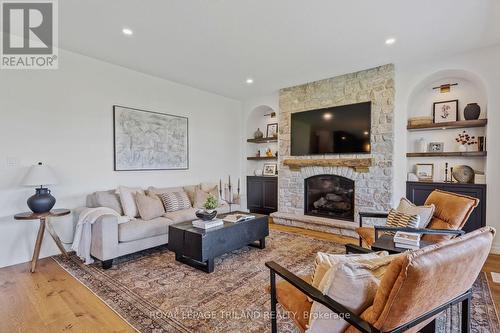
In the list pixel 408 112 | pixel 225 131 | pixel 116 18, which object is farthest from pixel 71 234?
pixel 408 112

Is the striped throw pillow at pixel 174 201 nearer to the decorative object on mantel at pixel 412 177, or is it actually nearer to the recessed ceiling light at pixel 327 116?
the recessed ceiling light at pixel 327 116

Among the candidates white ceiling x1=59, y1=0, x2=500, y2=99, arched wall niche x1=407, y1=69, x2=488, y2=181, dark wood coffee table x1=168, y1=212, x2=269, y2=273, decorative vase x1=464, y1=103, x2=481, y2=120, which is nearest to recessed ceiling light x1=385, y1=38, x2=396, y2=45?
white ceiling x1=59, y1=0, x2=500, y2=99

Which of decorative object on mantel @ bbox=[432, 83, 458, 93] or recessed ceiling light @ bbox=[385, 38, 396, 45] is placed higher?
recessed ceiling light @ bbox=[385, 38, 396, 45]

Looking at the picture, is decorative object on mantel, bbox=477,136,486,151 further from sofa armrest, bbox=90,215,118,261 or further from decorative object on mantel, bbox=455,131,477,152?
sofa armrest, bbox=90,215,118,261

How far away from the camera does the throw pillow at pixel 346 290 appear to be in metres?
1.12

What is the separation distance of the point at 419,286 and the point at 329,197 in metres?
3.98

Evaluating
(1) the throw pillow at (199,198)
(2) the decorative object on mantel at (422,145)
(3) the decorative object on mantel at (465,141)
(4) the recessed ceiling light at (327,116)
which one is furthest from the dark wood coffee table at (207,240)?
(3) the decorative object on mantel at (465,141)

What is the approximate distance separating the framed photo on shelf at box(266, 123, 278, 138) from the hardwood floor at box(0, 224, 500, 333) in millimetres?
4192

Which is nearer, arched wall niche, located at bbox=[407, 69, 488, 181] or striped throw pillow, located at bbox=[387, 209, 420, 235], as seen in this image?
striped throw pillow, located at bbox=[387, 209, 420, 235]

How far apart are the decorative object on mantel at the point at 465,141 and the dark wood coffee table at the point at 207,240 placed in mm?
3260

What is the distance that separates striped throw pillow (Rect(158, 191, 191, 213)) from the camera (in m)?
3.96

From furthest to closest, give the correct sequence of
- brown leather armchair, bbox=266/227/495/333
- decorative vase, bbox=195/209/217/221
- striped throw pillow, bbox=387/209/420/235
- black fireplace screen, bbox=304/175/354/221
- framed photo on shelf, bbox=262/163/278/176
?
framed photo on shelf, bbox=262/163/278/176
black fireplace screen, bbox=304/175/354/221
decorative vase, bbox=195/209/217/221
striped throw pillow, bbox=387/209/420/235
brown leather armchair, bbox=266/227/495/333

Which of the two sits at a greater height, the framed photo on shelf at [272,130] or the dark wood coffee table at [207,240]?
the framed photo on shelf at [272,130]

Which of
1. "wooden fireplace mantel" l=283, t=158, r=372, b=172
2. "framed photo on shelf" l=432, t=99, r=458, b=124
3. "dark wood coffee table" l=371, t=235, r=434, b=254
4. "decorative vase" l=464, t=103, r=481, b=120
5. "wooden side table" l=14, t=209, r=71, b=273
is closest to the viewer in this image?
"dark wood coffee table" l=371, t=235, r=434, b=254
